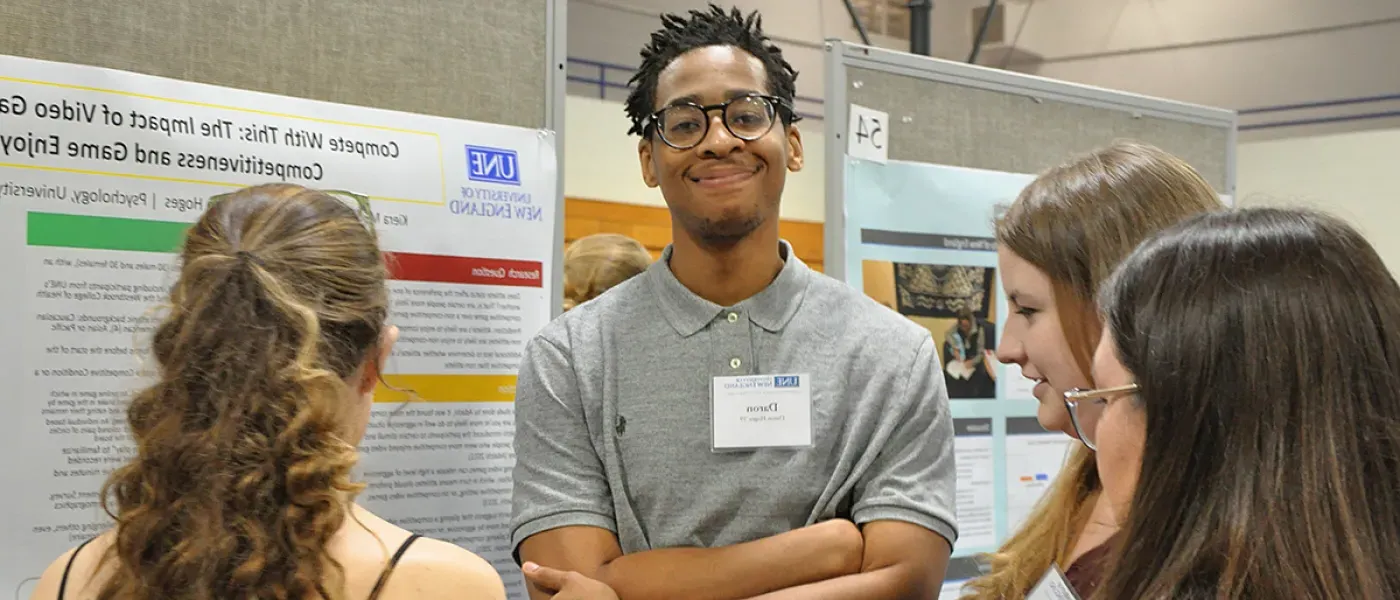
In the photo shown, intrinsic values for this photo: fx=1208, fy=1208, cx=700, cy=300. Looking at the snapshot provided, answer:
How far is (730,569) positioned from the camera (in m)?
1.77

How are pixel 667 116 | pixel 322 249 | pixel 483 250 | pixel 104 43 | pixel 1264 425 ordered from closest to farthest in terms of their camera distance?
pixel 1264 425
pixel 322 249
pixel 104 43
pixel 667 116
pixel 483 250

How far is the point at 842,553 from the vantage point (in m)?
1.79

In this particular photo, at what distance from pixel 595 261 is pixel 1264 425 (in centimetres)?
252

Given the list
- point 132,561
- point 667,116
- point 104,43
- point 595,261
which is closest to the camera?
point 132,561

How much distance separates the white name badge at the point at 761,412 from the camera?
1.89 meters

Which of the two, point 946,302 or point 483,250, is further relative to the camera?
point 946,302

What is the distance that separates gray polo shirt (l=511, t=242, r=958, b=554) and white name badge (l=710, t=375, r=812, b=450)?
0.02 meters

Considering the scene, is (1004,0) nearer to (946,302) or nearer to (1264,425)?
(946,302)

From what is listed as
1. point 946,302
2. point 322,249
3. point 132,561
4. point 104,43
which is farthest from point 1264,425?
point 946,302

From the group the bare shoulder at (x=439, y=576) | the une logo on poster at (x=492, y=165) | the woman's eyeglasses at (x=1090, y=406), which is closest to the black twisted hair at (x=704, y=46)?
the une logo on poster at (x=492, y=165)

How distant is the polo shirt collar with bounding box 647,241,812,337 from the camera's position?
6.50 ft

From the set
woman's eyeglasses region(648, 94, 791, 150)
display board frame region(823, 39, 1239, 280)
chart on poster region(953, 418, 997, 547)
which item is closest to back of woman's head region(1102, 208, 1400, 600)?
woman's eyeglasses region(648, 94, 791, 150)

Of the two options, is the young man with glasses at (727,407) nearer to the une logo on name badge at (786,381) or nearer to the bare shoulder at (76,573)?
the une logo on name badge at (786,381)

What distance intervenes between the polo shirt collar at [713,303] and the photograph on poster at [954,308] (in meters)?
0.68
